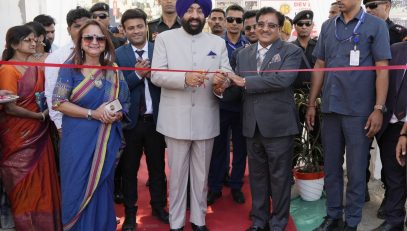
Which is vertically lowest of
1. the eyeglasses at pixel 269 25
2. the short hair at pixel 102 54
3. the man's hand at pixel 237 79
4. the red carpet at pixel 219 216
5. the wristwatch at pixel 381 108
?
the red carpet at pixel 219 216

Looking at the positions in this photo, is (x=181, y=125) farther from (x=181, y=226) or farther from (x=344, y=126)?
(x=344, y=126)

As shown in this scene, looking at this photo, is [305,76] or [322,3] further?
[322,3]

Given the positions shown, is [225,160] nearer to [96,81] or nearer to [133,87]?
[133,87]

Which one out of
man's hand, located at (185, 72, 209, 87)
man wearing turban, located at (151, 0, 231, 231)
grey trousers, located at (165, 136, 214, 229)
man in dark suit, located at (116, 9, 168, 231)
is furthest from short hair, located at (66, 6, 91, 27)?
grey trousers, located at (165, 136, 214, 229)

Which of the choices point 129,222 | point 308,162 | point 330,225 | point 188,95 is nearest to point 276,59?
point 188,95

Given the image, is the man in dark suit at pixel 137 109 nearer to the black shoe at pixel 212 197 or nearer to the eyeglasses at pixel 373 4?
the black shoe at pixel 212 197

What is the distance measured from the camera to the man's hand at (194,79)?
9.82 feet

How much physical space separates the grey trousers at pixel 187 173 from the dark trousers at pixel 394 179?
54.2 inches

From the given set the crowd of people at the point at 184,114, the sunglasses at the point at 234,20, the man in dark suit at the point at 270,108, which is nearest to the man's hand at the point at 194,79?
the crowd of people at the point at 184,114

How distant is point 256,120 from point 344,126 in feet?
2.09

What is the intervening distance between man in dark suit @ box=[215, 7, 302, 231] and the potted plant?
88cm

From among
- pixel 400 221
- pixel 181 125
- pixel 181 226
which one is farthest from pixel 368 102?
pixel 181 226

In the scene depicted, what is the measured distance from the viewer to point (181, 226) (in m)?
3.37

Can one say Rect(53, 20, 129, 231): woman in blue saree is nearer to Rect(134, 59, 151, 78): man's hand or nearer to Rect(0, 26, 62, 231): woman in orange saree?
Rect(134, 59, 151, 78): man's hand
